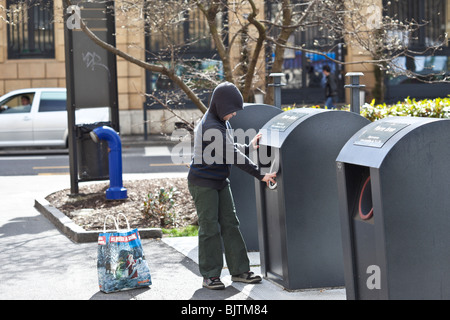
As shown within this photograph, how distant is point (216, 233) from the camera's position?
6316mm

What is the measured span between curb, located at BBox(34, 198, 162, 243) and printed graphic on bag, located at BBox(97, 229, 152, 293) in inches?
85.2

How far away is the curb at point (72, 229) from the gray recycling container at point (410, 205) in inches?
169

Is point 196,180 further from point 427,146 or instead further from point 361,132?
point 427,146

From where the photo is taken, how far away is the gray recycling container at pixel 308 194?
19.6 feet

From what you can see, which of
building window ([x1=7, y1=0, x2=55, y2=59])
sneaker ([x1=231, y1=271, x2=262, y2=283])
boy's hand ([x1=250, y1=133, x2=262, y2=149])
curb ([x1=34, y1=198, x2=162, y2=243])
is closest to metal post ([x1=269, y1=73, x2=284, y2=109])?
boy's hand ([x1=250, y1=133, x2=262, y2=149])

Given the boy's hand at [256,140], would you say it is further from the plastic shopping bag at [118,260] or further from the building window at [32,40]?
the building window at [32,40]

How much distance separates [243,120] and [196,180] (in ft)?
4.22

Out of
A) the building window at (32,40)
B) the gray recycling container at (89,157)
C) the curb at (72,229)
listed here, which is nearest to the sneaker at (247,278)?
the curb at (72,229)

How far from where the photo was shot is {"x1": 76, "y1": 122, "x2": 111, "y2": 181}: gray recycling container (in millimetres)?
11383

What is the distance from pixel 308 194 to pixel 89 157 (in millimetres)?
5923

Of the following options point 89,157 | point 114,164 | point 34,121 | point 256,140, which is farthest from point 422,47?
point 256,140

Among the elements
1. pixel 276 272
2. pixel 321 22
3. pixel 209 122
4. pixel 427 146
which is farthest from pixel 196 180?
pixel 321 22

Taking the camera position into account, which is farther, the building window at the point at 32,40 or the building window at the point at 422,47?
the building window at the point at 422,47

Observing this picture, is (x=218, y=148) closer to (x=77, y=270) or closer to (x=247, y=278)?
(x=247, y=278)
